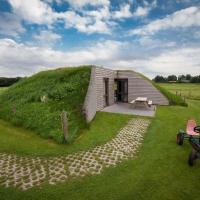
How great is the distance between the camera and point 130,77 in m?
16.0

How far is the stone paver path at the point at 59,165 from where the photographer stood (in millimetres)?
4068

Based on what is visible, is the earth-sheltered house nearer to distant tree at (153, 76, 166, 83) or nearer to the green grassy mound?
the green grassy mound

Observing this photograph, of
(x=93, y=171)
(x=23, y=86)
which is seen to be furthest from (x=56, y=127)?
(x=23, y=86)

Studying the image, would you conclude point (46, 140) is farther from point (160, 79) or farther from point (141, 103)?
point (160, 79)

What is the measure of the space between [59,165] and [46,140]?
234cm

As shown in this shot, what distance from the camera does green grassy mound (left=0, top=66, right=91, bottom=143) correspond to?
773 cm

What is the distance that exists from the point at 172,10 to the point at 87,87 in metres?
9.04

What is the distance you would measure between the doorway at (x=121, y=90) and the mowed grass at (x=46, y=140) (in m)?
7.68

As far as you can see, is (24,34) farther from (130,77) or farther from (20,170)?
(20,170)

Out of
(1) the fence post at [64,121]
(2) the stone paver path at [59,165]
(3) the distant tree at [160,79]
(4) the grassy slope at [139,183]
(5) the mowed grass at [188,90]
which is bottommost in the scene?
(4) the grassy slope at [139,183]

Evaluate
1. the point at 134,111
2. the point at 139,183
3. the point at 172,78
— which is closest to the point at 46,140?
the point at 139,183

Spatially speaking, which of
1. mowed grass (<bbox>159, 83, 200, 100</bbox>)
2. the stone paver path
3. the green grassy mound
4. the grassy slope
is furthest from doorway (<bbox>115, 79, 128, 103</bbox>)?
mowed grass (<bbox>159, 83, 200, 100</bbox>)

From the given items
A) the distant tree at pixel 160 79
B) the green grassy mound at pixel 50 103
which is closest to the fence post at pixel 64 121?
the green grassy mound at pixel 50 103

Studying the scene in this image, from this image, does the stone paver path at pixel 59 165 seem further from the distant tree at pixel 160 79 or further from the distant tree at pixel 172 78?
the distant tree at pixel 172 78
